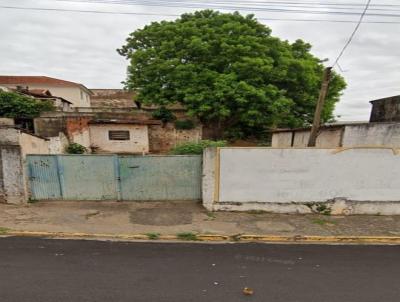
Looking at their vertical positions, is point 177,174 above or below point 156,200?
above

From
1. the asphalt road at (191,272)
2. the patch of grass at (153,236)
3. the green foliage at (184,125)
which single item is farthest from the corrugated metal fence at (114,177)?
the green foliage at (184,125)

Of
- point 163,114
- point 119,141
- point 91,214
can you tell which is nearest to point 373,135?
point 91,214

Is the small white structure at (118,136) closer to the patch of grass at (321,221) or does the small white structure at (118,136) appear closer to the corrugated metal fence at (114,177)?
the corrugated metal fence at (114,177)

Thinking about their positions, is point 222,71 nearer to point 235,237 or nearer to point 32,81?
point 235,237

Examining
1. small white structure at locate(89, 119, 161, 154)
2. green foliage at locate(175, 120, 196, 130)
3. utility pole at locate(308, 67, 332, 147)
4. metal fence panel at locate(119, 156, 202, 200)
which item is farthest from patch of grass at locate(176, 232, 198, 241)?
green foliage at locate(175, 120, 196, 130)


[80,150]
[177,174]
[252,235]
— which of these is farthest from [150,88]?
[252,235]

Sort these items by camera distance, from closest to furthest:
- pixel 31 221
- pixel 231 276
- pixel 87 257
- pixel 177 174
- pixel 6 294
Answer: pixel 6 294 < pixel 231 276 < pixel 87 257 < pixel 31 221 < pixel 177 174

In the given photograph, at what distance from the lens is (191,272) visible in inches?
186

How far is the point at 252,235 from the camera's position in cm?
660

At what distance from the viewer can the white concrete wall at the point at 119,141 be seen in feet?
58.7

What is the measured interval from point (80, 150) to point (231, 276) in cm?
1276

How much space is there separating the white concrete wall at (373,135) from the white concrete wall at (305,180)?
108cm

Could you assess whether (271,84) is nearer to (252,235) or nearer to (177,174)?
(177,174)

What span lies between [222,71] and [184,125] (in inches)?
187
